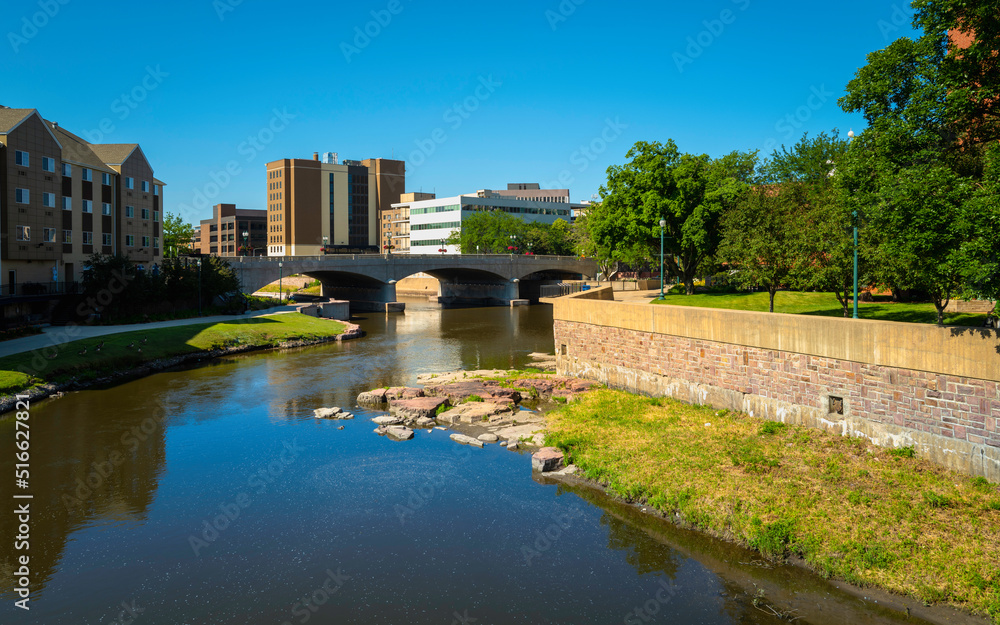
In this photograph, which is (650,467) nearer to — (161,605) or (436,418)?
(436,418)

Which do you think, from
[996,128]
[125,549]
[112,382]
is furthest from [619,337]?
[112,382]

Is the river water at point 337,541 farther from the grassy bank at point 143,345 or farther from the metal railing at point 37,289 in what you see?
the metal railing at point 37,289

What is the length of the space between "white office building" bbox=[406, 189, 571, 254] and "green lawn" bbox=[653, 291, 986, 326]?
320 feet

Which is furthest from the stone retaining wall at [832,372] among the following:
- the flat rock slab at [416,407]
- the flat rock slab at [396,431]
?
the flat rock slab at [396,431]

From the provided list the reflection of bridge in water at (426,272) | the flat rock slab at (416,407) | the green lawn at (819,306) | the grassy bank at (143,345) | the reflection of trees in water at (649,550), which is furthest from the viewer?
the reflection of bridge in water at (426,272)

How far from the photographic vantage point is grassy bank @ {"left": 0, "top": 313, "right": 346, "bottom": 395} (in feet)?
109

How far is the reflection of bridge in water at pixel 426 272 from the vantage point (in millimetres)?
74312

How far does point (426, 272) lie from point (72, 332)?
53653 mm

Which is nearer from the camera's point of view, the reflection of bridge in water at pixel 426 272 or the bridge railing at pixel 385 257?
the bridge railing at pixel 385 257

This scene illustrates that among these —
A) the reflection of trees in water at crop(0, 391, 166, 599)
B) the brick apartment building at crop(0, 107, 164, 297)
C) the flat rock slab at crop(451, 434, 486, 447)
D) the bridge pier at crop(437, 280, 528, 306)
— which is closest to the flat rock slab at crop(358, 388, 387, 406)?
the flat rock slab at crop(451, 434, 486, 447)

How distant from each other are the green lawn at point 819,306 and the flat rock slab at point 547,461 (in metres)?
14.4

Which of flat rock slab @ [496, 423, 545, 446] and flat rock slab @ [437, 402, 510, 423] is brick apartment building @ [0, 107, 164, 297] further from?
flat rock slab @ [496, 423, 545, 446]

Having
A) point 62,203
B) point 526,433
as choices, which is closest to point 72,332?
point 62,203

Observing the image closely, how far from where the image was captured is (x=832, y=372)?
21.0m
